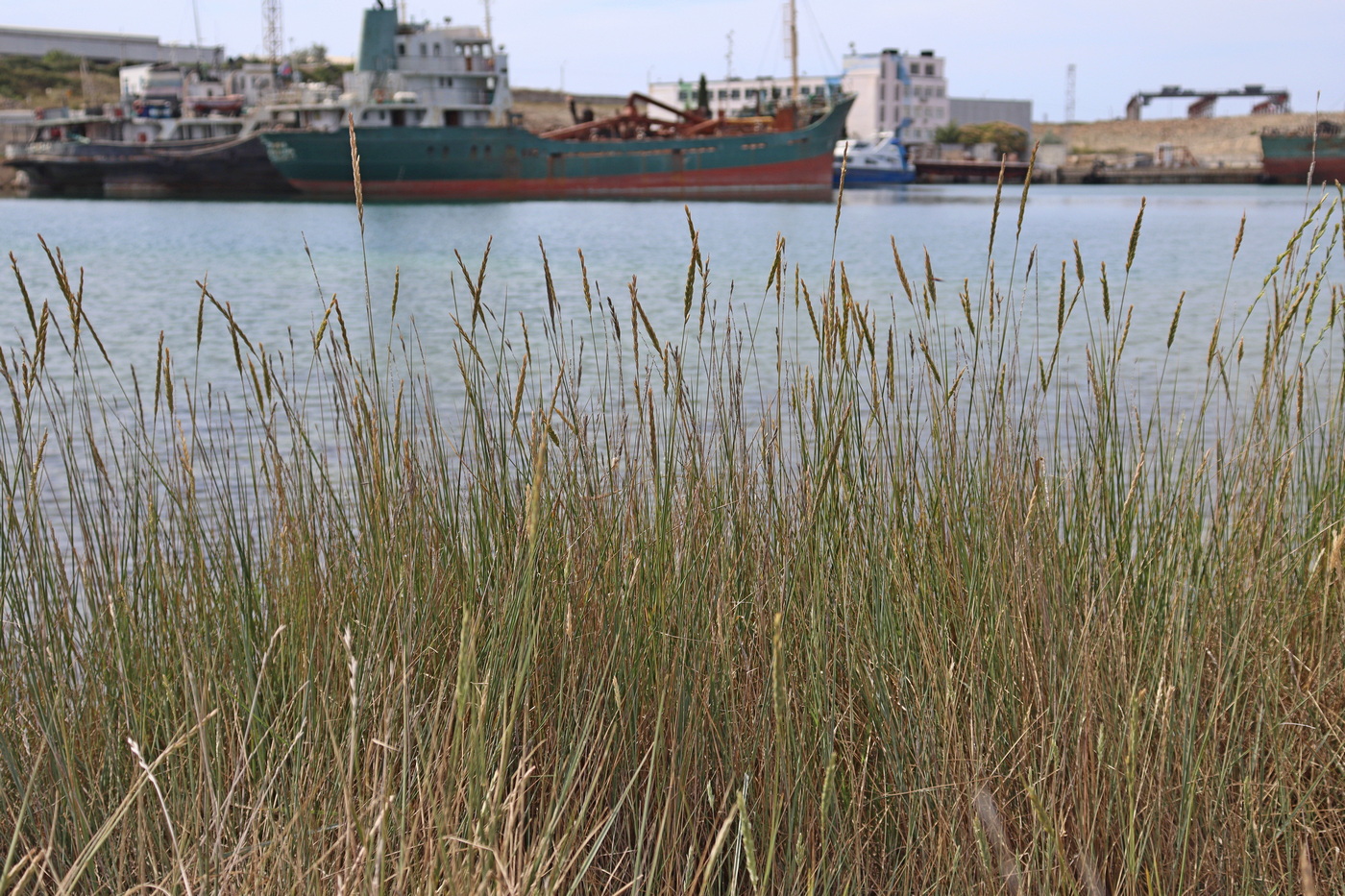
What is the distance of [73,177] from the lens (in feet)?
124

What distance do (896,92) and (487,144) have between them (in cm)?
4783

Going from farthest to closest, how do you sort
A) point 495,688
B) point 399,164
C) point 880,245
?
point 399,164, point 880,245, point 495,688

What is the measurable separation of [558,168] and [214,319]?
27929 mm

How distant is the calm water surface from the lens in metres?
9.82

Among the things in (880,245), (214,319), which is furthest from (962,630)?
(880,245)

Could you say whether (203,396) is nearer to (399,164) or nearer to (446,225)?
(446,225)

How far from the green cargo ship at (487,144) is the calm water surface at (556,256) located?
9.65ft

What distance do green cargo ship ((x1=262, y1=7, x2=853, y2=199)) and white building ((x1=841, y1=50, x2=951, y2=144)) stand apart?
120 ft

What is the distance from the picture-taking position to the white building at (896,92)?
74.9m

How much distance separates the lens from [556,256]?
645 inches

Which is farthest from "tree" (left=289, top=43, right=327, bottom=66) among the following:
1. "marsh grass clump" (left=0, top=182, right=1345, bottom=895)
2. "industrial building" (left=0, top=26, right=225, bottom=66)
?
"marsh grass clump" (left=0, top=182, right=1345, bottom=895)

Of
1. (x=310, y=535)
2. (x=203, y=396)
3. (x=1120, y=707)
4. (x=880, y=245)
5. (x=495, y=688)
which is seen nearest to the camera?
(x=495, y=688)

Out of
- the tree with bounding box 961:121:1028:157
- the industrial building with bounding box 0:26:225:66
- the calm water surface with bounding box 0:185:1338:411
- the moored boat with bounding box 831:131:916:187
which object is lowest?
the calm water surface with bounding box 0:185:1338:411

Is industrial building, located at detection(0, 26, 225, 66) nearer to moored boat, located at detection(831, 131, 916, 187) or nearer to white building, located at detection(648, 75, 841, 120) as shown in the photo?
white building, located at detection(648, 75, 841, 120)
